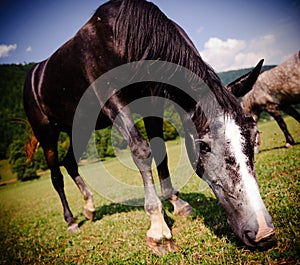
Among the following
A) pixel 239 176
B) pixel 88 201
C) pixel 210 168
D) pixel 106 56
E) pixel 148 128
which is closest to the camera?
pixel 239 176

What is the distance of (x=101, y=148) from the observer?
34.5 meters

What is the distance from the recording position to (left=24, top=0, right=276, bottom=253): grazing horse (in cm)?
180

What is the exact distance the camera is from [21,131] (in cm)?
7631

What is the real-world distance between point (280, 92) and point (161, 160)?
6.60 metres

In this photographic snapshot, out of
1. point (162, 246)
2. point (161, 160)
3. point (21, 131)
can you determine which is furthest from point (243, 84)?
point (21, 131)

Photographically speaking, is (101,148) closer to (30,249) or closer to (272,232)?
(30,249)

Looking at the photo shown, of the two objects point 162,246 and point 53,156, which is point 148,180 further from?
point 53,156

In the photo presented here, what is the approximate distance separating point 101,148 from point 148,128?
106ft

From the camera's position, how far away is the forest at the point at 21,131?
5.89m

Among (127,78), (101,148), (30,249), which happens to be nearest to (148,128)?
(127,78)

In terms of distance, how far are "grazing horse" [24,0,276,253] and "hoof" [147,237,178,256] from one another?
0.03 feet

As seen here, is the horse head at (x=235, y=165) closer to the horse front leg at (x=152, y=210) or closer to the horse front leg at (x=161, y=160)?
the horse front leg at (x=152, y=210)

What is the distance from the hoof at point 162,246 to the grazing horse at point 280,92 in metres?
6.30

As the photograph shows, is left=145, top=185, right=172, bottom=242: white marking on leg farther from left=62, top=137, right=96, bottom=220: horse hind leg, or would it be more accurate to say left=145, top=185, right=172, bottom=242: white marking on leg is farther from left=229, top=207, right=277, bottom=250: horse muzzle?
left=62, top=137, right=96, bottom=220: horse hind leg
